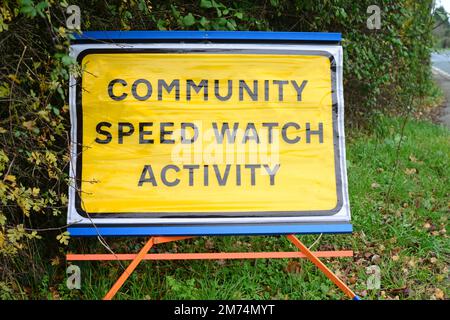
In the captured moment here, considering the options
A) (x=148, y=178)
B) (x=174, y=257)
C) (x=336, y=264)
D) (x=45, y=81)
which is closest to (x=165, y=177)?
(x=148, y=178)

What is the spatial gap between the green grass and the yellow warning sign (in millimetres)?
670

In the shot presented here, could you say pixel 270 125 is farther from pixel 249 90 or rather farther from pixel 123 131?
pixel 123 131

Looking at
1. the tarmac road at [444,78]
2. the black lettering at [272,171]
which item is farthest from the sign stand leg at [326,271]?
the tarmac road at [444,78]

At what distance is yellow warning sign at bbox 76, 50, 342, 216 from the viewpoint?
293 cm

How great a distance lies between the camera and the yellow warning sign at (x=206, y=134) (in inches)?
115

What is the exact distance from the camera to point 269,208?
293 cm

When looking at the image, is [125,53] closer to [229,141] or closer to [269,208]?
[229,141]

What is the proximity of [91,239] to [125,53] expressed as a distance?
1.35 m

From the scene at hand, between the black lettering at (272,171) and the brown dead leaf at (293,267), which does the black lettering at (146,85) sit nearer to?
the black lettering at (272,171)

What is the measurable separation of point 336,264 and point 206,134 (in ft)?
5.11

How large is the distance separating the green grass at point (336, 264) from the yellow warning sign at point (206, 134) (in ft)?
2.20

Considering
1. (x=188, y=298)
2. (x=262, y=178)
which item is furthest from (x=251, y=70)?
(x=188, y=298)

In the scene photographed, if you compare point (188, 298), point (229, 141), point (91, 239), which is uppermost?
point (229, 141)

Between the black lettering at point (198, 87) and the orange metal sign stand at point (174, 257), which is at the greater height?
the black lettering at point (198, 87)
